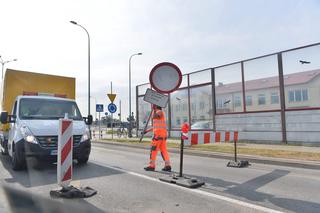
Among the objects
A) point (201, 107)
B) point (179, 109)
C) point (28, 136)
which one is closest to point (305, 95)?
point (201, 107)

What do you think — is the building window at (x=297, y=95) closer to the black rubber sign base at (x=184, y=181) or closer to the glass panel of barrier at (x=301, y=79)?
the glass panel of barrier at (x=301, y=79)

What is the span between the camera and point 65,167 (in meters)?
5.56

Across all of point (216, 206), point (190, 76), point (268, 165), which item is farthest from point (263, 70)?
point (216, 206)

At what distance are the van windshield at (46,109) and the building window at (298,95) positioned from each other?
1112 cm

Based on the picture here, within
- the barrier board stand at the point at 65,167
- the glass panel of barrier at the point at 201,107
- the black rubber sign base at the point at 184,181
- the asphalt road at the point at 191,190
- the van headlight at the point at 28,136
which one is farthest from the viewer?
the glass panel of barrier at the point at 201,107

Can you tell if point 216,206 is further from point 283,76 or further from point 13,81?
point 283,76

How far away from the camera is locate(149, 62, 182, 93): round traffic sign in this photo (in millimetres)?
7238

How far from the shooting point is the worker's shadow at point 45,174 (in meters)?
6.77

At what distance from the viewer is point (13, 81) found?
10.5 metres

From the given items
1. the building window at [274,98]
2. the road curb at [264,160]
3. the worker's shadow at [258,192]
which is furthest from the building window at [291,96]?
the worker's shadow at [258,192]

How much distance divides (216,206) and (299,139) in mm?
11705

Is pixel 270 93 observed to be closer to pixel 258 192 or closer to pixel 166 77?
pixel 166 77

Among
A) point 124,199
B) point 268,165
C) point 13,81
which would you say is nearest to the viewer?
point 124,199

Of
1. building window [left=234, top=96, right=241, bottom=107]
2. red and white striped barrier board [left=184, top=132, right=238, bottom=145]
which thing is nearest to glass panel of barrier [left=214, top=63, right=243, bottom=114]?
building window [left=234, top=96, right=241, bottom=107]
